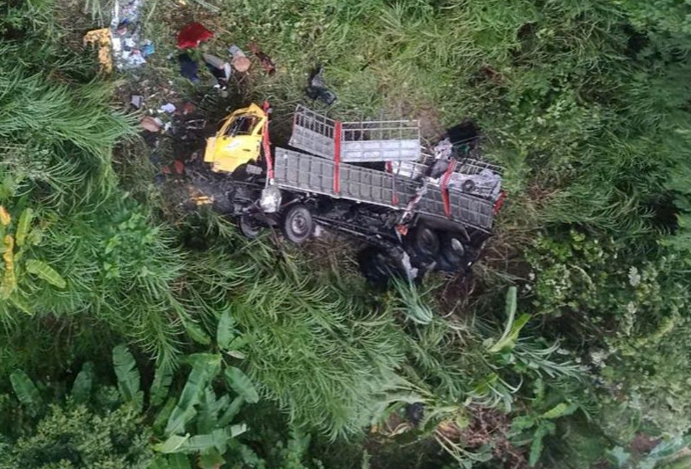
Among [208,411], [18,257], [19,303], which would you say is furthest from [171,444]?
[18,257]

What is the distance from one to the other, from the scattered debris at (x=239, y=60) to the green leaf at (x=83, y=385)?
1811 mm

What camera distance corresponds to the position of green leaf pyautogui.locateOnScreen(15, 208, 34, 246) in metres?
2.67

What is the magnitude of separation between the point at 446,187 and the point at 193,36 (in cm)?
166

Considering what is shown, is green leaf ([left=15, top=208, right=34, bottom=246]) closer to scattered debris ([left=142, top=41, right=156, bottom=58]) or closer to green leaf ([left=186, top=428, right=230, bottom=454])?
scattered debris ([left=142, top=41, right=156, bottom=58])

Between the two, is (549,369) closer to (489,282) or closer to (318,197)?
(489,282)

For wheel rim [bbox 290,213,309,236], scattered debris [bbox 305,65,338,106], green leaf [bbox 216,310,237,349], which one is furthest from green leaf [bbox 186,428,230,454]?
scattered debris [bbox 305,65,338,106]

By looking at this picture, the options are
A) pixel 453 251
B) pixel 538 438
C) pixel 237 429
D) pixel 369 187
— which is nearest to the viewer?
pixel 237 429

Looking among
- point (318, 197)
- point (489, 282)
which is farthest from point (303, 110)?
point (489, 282)

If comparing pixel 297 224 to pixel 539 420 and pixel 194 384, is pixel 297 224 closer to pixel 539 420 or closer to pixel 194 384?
pixel 194 384

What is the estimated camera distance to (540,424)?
3479 mm

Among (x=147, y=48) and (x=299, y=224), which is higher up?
(x=147, y=48)

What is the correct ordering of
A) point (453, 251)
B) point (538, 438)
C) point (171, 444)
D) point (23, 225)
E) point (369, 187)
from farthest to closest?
point (538, 438) → point (453, 251) → point (369, 187) → point (171, 444) → point (23, 225)

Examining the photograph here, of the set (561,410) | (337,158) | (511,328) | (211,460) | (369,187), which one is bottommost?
(211,460)

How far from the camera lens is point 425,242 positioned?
3414 millimetres
